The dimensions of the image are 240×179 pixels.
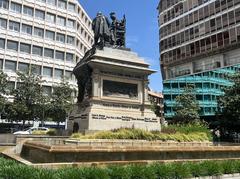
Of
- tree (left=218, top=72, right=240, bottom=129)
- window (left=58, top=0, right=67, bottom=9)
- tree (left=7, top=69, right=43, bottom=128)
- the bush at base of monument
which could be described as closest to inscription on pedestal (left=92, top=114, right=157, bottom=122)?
the bush at base of monument

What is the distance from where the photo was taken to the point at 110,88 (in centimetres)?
1941

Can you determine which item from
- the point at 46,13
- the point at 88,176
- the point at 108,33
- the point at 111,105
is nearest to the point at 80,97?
the point at 111,105

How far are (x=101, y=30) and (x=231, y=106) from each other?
19611 millimetres

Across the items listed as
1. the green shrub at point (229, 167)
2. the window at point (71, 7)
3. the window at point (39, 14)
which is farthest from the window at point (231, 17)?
the green shrub at point (229, 167)

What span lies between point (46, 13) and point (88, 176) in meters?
59.8

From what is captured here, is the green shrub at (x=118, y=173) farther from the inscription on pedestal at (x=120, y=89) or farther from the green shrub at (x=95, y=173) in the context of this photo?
the inscription on pedestal at (x=120, y=89)

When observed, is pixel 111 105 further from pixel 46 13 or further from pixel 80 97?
pixel 46 13

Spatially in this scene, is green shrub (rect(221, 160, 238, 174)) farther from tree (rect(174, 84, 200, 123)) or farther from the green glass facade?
the green glass facade

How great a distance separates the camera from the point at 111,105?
62.3 feet

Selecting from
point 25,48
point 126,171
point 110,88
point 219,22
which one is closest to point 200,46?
point 219,22

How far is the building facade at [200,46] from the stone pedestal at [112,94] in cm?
3399

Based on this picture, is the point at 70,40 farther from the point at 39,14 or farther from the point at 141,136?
the point at 141,136

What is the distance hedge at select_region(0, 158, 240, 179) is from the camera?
860 centimetres

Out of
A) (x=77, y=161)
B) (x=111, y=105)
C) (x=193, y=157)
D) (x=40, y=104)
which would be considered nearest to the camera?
(x=77, y=161)
